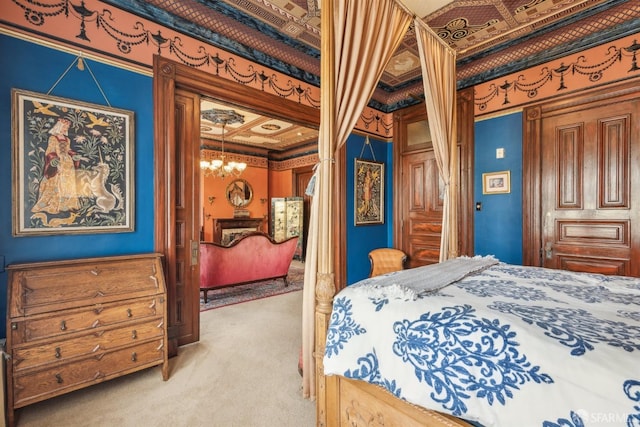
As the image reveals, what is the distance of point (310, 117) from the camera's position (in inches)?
145

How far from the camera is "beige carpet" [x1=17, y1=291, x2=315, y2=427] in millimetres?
1782

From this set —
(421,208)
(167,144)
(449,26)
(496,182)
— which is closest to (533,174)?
(496,182)

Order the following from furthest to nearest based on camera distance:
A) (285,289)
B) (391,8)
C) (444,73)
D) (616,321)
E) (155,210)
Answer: (285,289) < (444,73) < (155,210) < (391,8) < (616,321)

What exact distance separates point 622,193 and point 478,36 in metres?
2.19

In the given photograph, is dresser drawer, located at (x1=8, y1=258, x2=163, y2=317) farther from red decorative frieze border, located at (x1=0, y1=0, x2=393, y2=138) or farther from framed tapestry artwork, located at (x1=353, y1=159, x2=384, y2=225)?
framed tapestry artwork, located at (x1=353, y1=159, x2=384, y2=225)

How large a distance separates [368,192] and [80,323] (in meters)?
3.64

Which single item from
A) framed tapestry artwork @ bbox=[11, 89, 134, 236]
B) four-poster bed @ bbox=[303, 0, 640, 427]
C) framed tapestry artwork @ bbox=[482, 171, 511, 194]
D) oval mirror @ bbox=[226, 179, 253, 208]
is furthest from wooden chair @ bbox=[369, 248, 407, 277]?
oval mirror @ bbox=[226, 179, 253, 208]

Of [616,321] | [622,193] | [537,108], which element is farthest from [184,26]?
[622,193]

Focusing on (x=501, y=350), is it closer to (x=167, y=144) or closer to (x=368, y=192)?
(x=167, y=144)

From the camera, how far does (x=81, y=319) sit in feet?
6.20

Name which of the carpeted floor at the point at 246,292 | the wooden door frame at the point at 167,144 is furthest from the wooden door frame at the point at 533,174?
the wooden door frame at the point at 167,144

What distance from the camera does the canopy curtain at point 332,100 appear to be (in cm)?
171

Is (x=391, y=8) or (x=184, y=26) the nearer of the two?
(x=391, y=8)

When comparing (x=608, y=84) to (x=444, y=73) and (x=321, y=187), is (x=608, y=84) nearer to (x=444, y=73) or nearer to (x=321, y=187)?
(x=444, y=73)
